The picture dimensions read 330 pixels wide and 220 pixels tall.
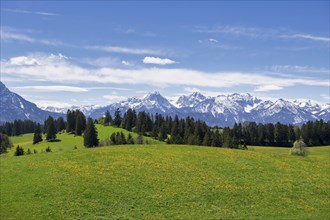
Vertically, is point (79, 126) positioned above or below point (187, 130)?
above

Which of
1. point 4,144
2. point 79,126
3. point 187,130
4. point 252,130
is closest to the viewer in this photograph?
point 4,144

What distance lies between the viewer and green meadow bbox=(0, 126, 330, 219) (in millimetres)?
34450

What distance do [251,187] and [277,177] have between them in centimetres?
750

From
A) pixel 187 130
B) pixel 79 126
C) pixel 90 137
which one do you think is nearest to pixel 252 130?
pixel 187 130

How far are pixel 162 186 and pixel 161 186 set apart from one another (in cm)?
13

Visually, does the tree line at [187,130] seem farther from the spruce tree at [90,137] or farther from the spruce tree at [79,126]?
the spruce tree at [90,137]

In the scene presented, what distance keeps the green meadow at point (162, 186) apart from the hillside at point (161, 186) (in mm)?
97

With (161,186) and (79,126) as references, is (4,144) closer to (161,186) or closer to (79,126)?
(79,126)

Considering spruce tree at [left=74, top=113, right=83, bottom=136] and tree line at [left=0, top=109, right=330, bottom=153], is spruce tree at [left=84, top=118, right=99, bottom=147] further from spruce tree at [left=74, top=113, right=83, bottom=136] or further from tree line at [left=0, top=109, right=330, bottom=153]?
spruce tree at [left=74, top=113, right=83, bottom=136]

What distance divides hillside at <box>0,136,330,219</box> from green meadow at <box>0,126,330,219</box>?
0.32 feet

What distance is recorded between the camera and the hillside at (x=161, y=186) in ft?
113

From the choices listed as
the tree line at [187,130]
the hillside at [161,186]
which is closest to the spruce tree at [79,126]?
the tree line at [187,130]

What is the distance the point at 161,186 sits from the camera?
4262 centimetres

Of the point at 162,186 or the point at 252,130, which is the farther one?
the point at 252,130
